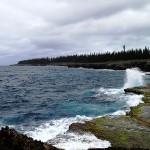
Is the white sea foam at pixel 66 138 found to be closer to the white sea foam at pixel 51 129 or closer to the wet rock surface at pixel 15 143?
the white sea foam at pixel 51 129

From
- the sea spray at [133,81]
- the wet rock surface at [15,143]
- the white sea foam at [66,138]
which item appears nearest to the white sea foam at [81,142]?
the white sea foam at [66,138]

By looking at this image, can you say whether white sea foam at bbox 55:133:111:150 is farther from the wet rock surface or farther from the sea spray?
the sea spray

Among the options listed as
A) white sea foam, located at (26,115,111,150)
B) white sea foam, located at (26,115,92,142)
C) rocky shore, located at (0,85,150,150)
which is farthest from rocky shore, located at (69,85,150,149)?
white sea foam, located at (26,115,92,142)

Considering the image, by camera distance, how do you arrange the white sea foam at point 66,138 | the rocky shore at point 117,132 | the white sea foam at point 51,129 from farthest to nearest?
the white sea foam at point 51,129, the white sea foam at point 66,138, the rocky shore at point 117,132

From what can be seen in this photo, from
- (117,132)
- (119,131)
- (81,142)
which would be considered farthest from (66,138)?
(119,131)

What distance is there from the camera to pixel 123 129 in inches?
780

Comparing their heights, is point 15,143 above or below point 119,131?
above

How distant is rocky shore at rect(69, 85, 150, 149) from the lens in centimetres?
1691

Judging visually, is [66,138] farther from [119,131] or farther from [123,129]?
[123,129]

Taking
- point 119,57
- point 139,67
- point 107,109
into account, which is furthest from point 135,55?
point 107,109

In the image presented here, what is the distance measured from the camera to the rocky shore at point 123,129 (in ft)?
55.5

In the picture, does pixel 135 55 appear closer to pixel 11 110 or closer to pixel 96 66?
pixel 96 66

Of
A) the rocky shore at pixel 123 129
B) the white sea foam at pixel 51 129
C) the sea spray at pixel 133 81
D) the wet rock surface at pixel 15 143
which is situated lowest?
the sea spray at pixel 133 81

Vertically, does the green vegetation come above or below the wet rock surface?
below
